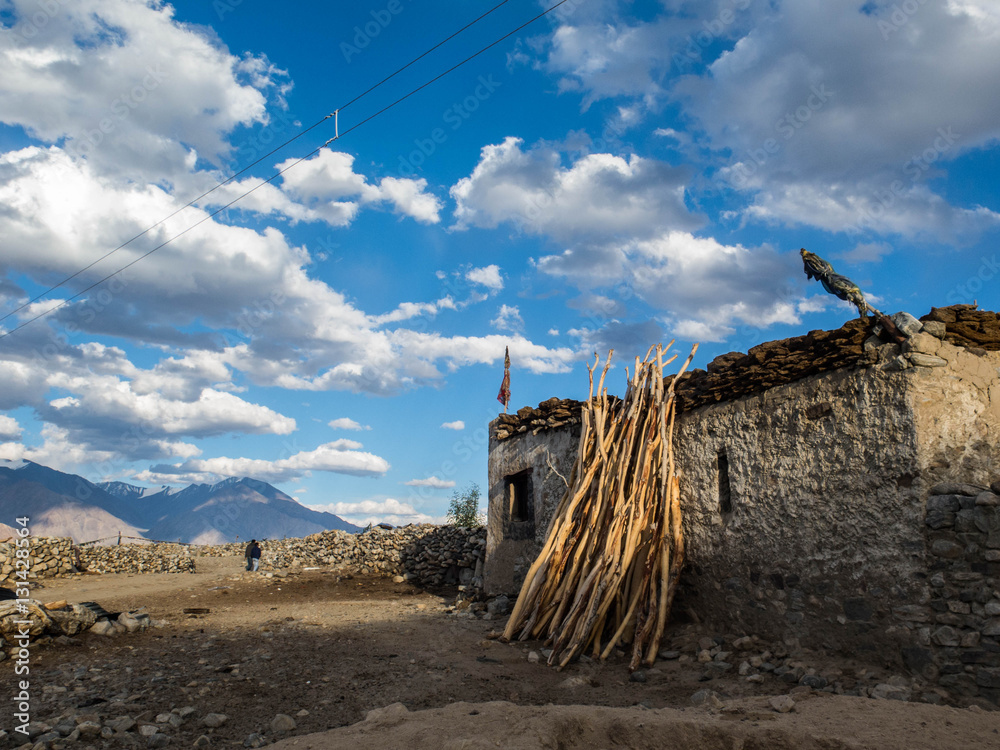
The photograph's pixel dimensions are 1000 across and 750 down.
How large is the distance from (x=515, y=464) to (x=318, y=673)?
4.76 m

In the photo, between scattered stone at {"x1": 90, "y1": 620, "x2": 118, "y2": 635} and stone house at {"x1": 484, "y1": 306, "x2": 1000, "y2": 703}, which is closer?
stone house at {"x1": 484, "y1": 306, "x2": 1000, "y2": 703}

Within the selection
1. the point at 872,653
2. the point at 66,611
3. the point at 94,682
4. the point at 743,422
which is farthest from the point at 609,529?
the point at 66,611

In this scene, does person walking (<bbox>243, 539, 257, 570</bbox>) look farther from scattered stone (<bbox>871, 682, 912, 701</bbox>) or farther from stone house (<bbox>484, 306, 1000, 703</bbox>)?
scattered stone (<bbox>871, 682, 912, 701</bbox>)

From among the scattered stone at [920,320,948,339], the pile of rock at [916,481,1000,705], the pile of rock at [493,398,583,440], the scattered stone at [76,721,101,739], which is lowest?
the scattered stone at [76,721,101,739]

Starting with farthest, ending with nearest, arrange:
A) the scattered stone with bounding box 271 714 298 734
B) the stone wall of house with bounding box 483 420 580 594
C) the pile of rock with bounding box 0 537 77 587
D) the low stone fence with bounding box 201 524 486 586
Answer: the pile of rock with bounding box 0 537 77 587
the low stone fence with bounding box 201 524 486 586
the stone wall of house with bounding box 483 420 580 594
the scattered stone with bounding box 271 714 298 734

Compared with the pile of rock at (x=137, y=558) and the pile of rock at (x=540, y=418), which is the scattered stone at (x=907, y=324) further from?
the pile of rock at (x=137, y=558)

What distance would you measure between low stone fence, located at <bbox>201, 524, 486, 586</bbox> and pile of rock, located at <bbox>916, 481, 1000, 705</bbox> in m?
7.33

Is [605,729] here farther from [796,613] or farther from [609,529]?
[609,529]

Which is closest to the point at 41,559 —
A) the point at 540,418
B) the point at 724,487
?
the point at 540,418

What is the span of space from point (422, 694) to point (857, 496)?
388 centimetres

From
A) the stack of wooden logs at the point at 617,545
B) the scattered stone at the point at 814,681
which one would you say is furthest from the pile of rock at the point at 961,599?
the stack of wooden logs at the point at 617,545

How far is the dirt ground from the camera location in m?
3.24

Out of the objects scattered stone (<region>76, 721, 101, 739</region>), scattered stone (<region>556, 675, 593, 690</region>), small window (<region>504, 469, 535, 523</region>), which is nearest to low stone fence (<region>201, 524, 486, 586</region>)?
small window (<region>504, 469, 535, 523</region>)

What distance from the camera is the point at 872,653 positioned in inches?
179
